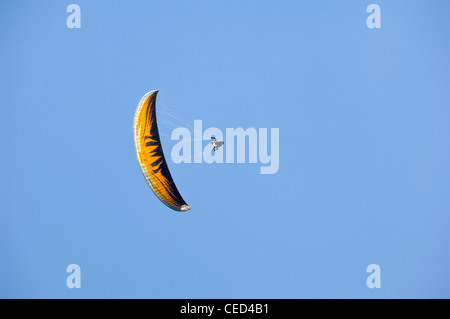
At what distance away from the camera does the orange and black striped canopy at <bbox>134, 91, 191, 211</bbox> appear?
32.9 metres

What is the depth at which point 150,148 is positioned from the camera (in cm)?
3300

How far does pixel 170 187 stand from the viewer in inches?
1324

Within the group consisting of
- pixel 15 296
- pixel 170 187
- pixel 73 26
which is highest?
pixel 73 26

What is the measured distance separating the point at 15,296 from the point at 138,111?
79.0ft

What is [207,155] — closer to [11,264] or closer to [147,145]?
[147,145]

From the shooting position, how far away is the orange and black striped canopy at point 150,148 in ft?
A: 108
